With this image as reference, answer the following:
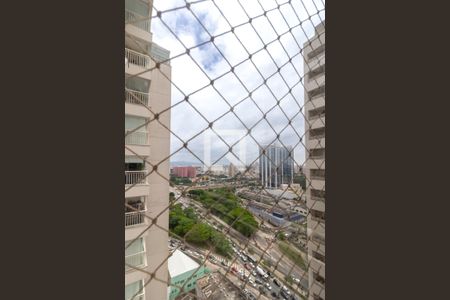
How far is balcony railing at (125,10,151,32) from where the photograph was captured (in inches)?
12.9

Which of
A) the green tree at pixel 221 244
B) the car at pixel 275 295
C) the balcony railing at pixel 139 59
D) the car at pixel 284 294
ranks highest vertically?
the balcony railing at pixel 139 59

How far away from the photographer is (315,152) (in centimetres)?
80

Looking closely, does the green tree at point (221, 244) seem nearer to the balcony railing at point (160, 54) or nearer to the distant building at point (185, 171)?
the distant building at point (185, 171)

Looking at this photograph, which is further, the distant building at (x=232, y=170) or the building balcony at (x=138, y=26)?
the distant building at (x=232, y=170)

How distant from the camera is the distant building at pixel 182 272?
1.45 ft

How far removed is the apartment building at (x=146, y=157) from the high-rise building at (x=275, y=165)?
252 mm

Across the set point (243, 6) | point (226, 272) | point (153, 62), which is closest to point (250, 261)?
point (226, 272)

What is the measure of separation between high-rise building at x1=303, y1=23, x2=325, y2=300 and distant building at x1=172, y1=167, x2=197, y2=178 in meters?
0.43

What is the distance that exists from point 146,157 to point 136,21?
0.69 feet

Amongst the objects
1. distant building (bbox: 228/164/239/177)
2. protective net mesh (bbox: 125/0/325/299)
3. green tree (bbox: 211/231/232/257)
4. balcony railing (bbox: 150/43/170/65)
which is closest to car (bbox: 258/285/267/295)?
protective net mesh (bbox: 125/0/325/299)

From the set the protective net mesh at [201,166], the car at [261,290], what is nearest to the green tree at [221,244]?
the protective net mesh at [201,166]

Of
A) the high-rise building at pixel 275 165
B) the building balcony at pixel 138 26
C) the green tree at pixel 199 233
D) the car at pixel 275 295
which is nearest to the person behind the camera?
the building balcony at pixel 138 26

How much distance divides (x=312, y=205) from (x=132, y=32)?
722 mm

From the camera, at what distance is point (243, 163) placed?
1.65ft
